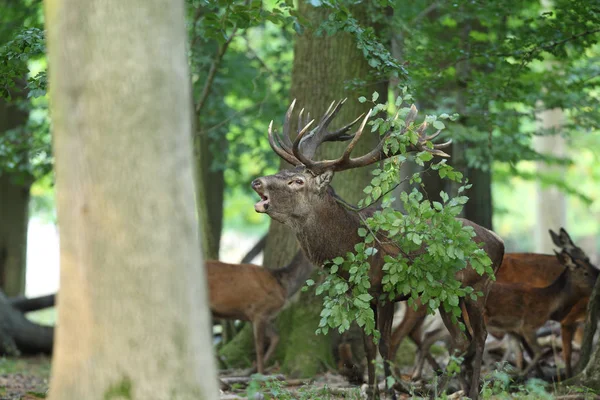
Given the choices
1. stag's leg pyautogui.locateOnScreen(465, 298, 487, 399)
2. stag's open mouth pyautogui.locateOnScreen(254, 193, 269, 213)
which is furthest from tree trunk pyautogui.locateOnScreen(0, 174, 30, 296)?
stag's leg pyautogui.locateOnScreen(465, 298, 487, 399)

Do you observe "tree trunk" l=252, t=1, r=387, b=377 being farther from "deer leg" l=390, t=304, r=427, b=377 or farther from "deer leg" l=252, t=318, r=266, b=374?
"deer leg" l=390, t=304, r=427, b=377

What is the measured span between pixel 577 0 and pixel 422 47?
87.3 inches

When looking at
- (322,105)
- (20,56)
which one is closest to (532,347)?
(322,105)

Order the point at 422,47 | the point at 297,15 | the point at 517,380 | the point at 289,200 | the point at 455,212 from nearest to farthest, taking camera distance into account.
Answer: the point at 455,212 → the point at 289,200 → the point at 297,15 → the point at 517,380 → the point at 422,47

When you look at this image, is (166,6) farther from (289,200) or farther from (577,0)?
(577,0)

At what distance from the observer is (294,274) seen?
10.8 m

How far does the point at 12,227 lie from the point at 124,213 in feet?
47.1

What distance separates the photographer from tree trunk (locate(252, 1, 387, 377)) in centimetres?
1042

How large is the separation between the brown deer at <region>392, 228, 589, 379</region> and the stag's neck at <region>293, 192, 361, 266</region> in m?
2.24

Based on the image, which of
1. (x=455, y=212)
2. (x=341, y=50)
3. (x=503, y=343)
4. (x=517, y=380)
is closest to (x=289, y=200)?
(x=455, y=212)

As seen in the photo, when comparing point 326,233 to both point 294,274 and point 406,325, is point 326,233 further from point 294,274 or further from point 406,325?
point 294,274

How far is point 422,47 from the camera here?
10.9m

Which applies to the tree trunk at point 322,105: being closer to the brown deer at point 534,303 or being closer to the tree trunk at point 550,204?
the brown deer at point 534,303

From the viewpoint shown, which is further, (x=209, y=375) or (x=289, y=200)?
(x=289, y=200)
